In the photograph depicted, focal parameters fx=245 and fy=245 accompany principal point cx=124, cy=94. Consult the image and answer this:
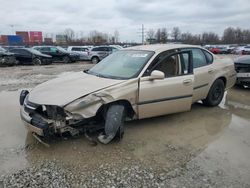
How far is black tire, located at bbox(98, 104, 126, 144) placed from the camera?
380cm

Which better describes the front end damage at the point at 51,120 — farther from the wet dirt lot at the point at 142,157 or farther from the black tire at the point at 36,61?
the black tire at the point at 36,61

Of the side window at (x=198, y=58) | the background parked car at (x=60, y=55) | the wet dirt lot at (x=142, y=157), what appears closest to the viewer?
the wet dirt lot at (x=142, y=157)

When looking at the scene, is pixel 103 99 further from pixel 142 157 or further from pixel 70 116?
pixel 142 157

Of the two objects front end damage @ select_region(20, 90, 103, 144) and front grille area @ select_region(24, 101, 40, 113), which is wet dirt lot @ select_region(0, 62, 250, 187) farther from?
front grille area @ select_region(24, 101, 40, 113)

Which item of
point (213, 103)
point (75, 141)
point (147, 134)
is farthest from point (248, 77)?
point (75, 141)

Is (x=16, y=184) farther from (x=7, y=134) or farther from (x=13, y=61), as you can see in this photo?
(x=13, y=61)

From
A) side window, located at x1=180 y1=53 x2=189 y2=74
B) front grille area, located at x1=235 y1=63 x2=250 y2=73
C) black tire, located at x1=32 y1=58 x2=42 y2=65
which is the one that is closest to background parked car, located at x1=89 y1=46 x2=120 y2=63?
black tire, located at x1=32 y1=58 x2=42 y2=65

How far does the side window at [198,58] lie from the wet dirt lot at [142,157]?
48.8 inches

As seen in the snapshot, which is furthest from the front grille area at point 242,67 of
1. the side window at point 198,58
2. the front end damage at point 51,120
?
the front end damage at point 51,120

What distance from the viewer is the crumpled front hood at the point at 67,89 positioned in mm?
3715

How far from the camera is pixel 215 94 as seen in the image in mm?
6059

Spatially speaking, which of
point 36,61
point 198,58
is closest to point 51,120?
point 198,58

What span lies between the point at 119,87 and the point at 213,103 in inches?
121

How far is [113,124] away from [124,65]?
1444mm
